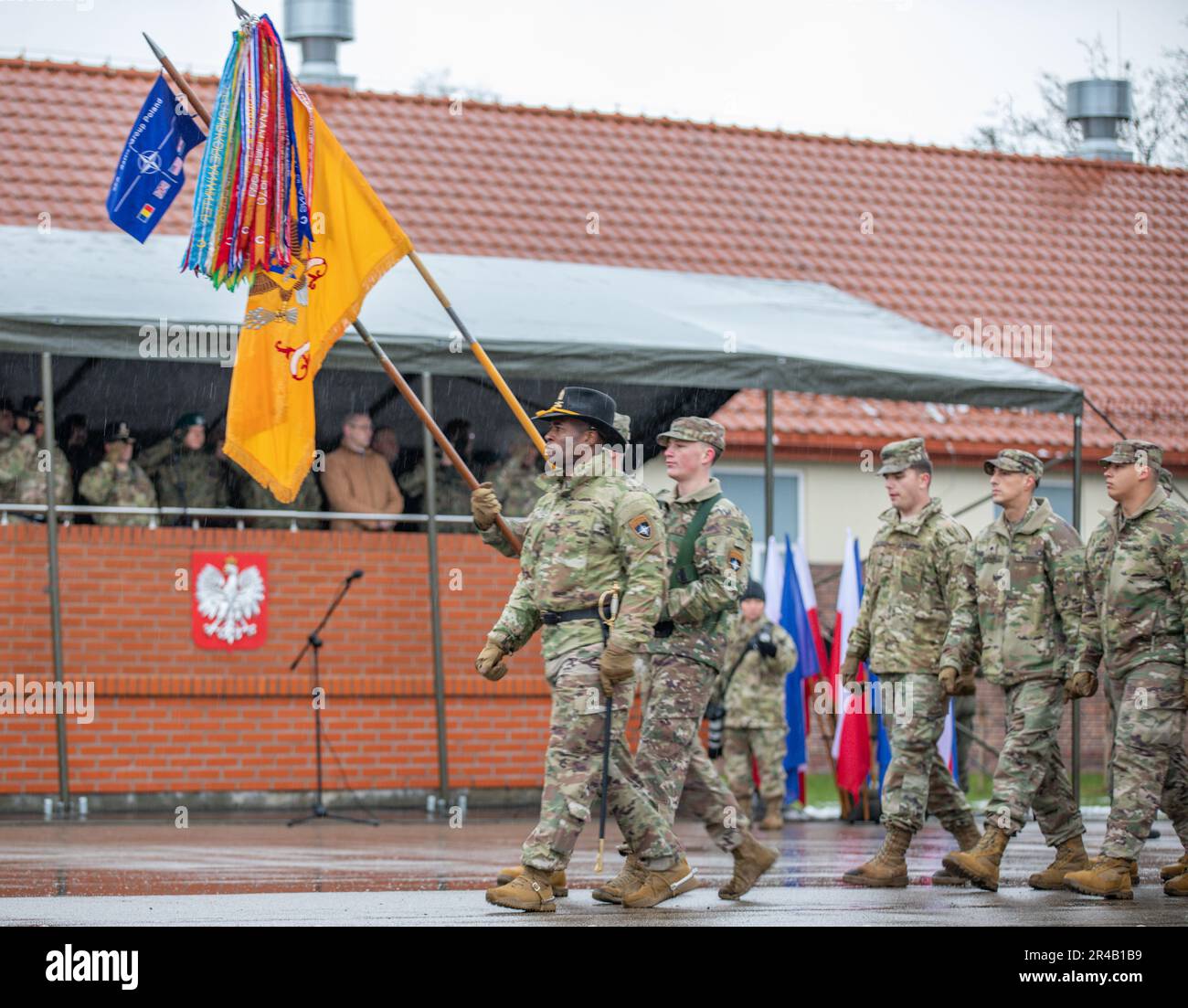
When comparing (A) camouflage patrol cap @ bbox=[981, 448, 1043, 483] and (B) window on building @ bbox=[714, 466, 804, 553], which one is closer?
(A) camouflage patrol cap @ bbox=[981, 448, 1043, 483]

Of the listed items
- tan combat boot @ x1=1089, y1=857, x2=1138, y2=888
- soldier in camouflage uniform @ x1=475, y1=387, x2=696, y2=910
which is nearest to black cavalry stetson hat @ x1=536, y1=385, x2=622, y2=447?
soldier in camouflage uniform @ x1=475, y1=387, x2=696, y2=910

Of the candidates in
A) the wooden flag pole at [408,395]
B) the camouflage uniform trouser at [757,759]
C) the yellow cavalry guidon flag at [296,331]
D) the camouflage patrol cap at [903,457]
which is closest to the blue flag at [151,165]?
the wooden flag pole at [408,395]

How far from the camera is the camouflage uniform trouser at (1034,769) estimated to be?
9.20 metres

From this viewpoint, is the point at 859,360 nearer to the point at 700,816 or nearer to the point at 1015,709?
the point at 1015,709

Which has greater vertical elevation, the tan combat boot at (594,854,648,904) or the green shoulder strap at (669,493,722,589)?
the green shoulder strap at (669,493,722,589)

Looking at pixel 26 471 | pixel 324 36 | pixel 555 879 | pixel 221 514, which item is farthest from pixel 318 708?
pixel 324 36

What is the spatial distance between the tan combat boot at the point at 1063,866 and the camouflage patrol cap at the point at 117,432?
7.67m

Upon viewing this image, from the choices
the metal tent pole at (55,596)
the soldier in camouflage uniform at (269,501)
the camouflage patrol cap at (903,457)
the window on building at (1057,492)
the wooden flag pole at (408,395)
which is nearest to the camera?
the wooden flag pole at (408,395)

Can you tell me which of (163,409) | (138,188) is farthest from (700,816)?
(163,409)

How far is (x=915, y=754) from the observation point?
9516 millimetres

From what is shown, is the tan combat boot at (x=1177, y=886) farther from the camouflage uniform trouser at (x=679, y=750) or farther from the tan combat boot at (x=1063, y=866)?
the camouflage uniform trouser at (x=679, y=750)

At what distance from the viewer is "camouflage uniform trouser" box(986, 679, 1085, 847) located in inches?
362

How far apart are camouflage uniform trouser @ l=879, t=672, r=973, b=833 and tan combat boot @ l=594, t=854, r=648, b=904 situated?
5.70 ft

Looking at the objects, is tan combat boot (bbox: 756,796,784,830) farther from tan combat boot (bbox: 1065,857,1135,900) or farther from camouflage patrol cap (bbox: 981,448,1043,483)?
tan combat boot (bbox: 1065,857,1135,900)
